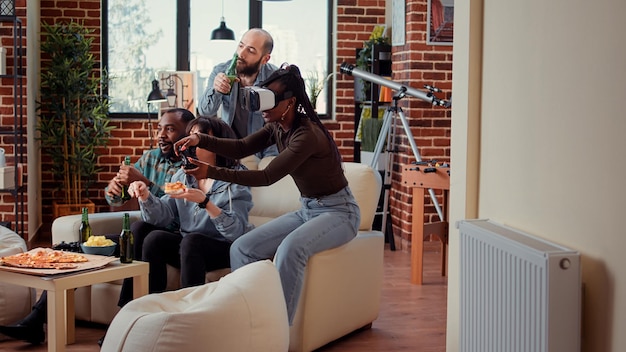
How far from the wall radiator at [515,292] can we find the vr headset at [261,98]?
121cm

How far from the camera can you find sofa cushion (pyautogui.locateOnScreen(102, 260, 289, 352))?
9.48 feet

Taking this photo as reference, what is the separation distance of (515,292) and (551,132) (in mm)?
480

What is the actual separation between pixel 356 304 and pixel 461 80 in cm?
143

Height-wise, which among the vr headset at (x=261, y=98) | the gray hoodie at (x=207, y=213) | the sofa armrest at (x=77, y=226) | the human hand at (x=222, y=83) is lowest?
the sofa armrest at (x=77, y=226)

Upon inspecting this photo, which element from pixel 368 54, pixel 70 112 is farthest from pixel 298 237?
pixel 70 112

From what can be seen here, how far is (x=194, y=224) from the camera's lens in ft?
14.0

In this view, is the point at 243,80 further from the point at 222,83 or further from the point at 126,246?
the point at 126,246

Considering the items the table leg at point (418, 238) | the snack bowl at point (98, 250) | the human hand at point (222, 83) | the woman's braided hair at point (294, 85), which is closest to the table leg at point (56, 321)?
the snack bowl at point (98, 250)

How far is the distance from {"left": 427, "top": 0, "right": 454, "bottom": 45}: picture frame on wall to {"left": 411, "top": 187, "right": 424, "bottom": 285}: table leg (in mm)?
1560

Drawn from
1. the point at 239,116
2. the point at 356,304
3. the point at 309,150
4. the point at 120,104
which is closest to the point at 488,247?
the point at 309,150

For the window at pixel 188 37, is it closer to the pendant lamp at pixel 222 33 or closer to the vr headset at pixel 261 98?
the pendant lamp at pixel 222 33

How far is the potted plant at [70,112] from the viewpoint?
731 centimetres

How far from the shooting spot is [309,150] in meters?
3.82

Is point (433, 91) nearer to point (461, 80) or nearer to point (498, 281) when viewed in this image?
point (461, 80)
